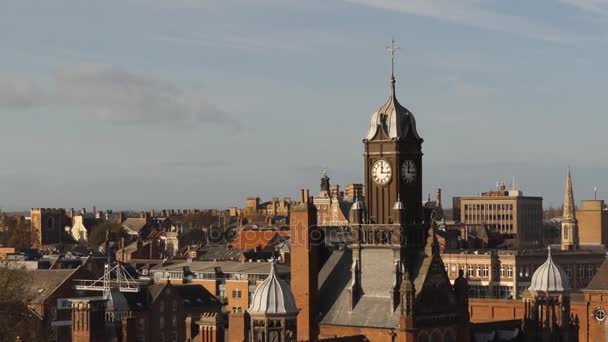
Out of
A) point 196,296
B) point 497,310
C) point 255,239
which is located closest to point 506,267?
point 255,239

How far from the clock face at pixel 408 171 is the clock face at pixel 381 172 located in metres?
0.68

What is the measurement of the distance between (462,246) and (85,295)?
238 ft

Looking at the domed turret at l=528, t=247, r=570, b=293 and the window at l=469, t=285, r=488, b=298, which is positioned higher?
the domed turret at l=528, t=247, r=570, b=293

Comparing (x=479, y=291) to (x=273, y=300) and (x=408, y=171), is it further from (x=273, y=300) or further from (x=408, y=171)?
(x=273, y=300)

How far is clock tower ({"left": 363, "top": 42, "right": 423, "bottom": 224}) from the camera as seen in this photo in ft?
222

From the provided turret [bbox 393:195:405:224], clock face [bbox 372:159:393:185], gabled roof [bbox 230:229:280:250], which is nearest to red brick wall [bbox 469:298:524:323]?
clock face [bbox 372:159:393:185]

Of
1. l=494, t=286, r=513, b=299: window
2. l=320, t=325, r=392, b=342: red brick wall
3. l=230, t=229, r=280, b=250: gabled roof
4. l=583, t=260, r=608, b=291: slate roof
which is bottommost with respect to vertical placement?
l=494, t=286, r=513, b=299: window

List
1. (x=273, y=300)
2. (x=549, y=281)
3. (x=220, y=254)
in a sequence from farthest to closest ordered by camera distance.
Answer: (x=220, y=254), (x=549, y=281), (x=273, y=300)

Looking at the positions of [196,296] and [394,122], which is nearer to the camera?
[394,122]

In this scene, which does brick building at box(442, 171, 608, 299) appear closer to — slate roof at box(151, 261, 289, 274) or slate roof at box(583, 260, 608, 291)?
slate roof at box(151, 261, 289, 274)

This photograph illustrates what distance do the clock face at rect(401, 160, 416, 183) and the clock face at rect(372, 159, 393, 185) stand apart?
0.68 metres

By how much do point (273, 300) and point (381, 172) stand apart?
11.2 meters

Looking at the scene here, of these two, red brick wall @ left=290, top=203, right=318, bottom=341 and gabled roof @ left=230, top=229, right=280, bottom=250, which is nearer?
red brick wall @ left=290, top=203, right=318, bottom=341

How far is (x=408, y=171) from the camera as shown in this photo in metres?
68.1
